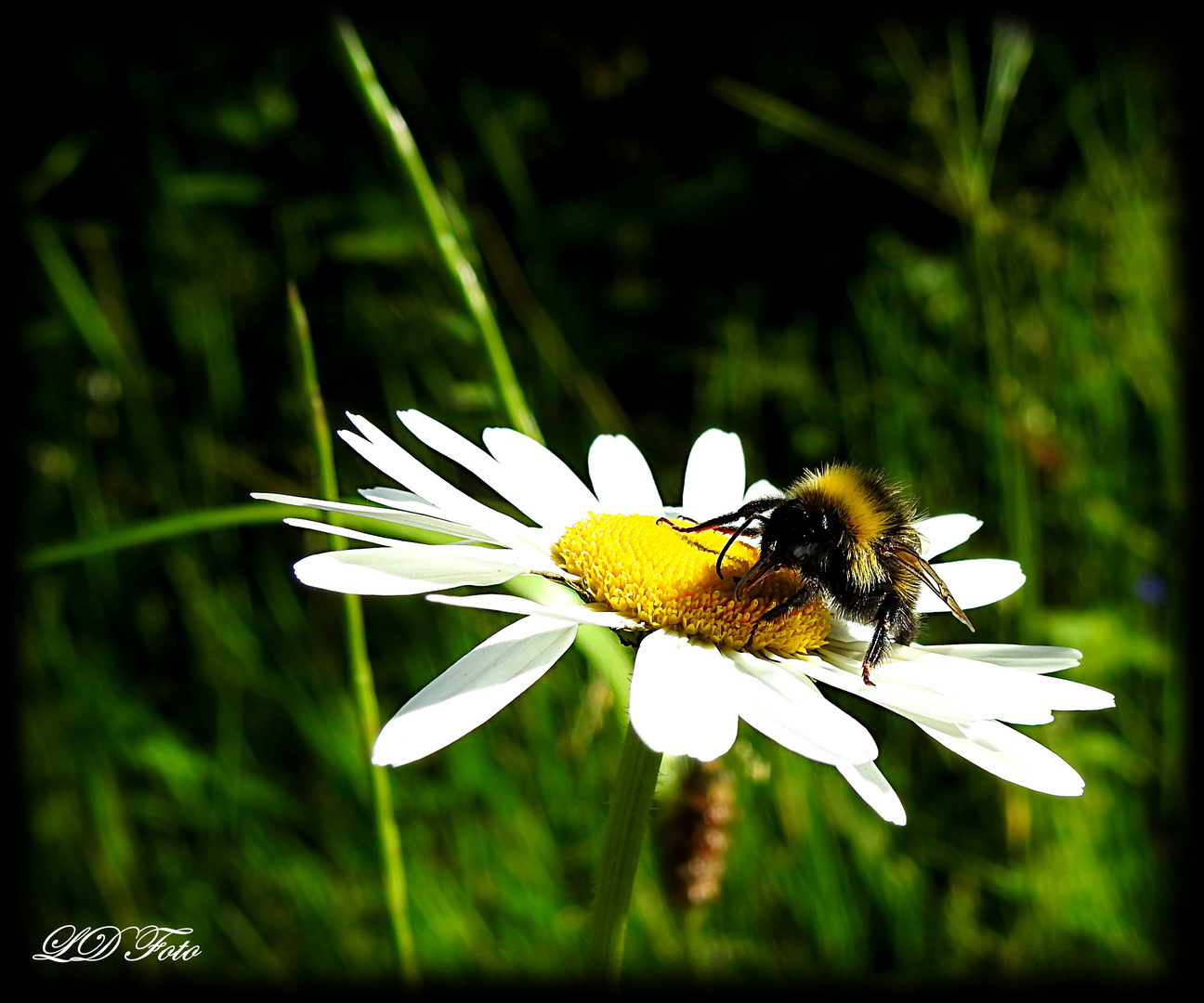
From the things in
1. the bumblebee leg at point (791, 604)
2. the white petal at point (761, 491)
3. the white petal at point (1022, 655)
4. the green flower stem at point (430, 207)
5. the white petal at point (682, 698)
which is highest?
the green flower stem at point (430, 207)

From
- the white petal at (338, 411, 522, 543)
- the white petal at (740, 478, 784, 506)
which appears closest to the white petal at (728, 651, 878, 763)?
the white petal at (338, 411, 522, 543)

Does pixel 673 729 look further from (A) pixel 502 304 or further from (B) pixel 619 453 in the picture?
(A) pixel 502 304

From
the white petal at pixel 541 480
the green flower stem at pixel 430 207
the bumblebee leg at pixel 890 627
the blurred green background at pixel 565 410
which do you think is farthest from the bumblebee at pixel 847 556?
the blurred green background at pixel 565 410

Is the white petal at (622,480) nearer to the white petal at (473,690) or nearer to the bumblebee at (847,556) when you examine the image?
the bumblebee at (847,556)

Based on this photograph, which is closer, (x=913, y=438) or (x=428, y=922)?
(x=428, y=922)

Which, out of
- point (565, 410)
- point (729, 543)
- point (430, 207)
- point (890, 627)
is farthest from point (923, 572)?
point (565, 410)

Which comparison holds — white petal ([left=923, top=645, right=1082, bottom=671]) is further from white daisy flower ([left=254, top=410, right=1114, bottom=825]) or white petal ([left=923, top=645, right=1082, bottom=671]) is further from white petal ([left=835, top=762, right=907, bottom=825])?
white petal ([left=835, top=762, right=907, bottom=825])

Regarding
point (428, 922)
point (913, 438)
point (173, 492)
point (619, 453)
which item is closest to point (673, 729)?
point (619, 453)
